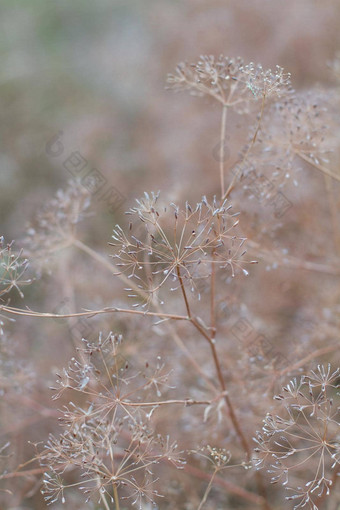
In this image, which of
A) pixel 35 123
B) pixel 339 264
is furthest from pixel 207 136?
pixel 35 123

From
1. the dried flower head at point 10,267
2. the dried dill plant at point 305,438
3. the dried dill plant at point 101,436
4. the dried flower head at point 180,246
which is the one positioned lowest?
the dried dill plant at point 305,438

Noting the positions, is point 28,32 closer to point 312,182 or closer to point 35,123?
point 35,123

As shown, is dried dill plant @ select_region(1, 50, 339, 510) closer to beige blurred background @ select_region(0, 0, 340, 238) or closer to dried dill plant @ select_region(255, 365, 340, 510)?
dried dill plant @ select_region(255, 365, 340, 510)

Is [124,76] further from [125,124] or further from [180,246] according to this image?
[180,246]

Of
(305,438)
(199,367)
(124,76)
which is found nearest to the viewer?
(305,438)

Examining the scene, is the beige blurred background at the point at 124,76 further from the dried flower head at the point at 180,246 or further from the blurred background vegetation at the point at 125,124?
the dried flower head at the point at 180,246

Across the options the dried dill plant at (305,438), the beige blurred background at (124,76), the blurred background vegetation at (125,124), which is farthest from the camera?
the beige blurred background at (124,76)

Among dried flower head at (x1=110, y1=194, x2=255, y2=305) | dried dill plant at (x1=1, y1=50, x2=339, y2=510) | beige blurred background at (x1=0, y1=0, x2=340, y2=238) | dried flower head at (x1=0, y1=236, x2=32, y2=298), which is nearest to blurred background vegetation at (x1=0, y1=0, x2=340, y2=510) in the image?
beige blurred background at (x1=0, y1=0, x2=340, y2=238)

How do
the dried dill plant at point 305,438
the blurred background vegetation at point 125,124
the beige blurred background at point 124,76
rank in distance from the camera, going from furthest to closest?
the beige blurred background at point 124,76 < the blurred background vegetation at point 125,124 < the dried dill plant at point 305,438

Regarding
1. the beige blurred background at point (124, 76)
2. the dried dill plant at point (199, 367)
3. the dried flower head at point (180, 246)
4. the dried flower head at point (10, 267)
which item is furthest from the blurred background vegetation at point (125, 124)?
Result: the dried flower head at point (10, 267)

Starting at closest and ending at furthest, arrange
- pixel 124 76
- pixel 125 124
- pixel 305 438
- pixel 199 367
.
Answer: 1. pixel 305 438
2. pixel 199 367
3. pixel 125 124
4. pixel 124 76

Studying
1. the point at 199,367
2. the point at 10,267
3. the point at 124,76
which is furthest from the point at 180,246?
the point at 124,76
